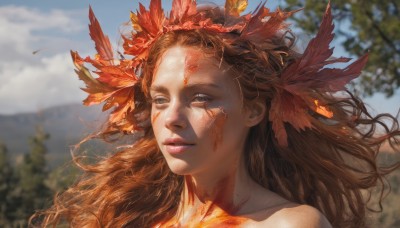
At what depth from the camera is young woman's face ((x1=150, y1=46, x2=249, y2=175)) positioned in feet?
8.64

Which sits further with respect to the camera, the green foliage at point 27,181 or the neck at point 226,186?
the green foliage at point 27,181

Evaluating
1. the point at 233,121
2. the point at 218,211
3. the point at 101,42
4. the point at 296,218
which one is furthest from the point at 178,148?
the point at 101,42

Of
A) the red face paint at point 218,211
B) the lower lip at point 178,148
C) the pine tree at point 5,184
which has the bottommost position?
the pine tree at point 5,184

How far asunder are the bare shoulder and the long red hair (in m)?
0.34

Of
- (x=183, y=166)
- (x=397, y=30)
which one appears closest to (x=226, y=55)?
(x=183, y=166)

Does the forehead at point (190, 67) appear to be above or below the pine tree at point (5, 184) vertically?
above

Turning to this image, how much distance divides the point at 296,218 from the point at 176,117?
0.60m

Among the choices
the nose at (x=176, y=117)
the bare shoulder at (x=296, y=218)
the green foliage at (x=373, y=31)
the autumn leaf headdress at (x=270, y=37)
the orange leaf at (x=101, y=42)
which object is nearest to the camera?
the bare shoulder at (x=296, y=218)

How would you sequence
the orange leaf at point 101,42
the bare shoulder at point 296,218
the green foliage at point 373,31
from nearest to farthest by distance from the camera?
the bare shoulder at point 296,218 < the orange leaf at point 101,42 < the green foliage at point 373,31

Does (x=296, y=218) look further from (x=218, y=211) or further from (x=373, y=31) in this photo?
(x=373, y=31)

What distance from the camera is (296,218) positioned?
252 centimetres

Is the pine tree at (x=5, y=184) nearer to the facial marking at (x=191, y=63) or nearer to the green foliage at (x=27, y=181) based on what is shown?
the green foliage at (x=27, y=181)

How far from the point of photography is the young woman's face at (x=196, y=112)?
2.63 metres

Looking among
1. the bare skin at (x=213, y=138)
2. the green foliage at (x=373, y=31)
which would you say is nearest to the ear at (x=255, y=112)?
the bare skin at (x=213, y=138)
